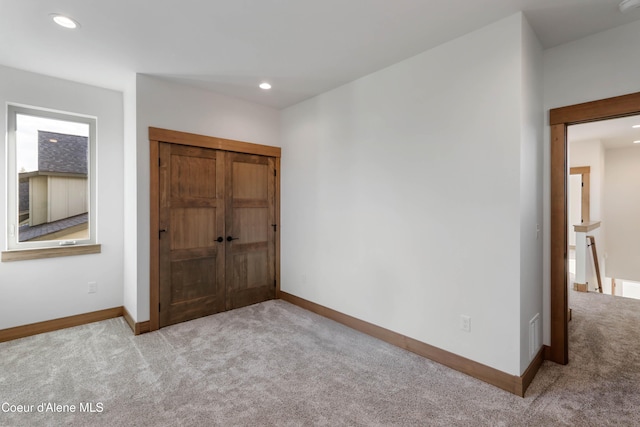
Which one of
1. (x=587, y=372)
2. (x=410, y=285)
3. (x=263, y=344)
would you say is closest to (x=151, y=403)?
(x=263, y=344)

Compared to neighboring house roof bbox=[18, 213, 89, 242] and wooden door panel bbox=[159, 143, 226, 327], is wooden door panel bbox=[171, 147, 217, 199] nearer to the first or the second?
wooden door panel bbox=[159, 143, 226, 327]

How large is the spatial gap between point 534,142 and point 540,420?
6.46 ft

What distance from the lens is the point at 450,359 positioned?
2475 mm

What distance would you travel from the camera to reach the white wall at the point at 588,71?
2.22m

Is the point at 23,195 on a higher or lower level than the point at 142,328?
higher

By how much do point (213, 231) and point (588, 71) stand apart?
3.97 metres

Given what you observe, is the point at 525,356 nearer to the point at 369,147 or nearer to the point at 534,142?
the point at 534,142

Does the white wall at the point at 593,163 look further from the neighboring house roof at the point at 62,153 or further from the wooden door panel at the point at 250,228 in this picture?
the neighboring house roof at the point at 62,153

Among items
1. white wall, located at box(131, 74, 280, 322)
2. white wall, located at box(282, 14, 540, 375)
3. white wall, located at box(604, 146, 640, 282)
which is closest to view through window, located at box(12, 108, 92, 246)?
white wall, located at box(131, 74, 280, 322)

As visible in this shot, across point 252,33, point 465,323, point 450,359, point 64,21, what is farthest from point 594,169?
point 64,21

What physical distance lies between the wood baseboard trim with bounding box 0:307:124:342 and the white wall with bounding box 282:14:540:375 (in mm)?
2485

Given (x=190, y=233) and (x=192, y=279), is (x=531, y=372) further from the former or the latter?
(x=190, y=233)

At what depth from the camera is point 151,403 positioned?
6.62 feet

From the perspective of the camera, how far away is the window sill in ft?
9.73
